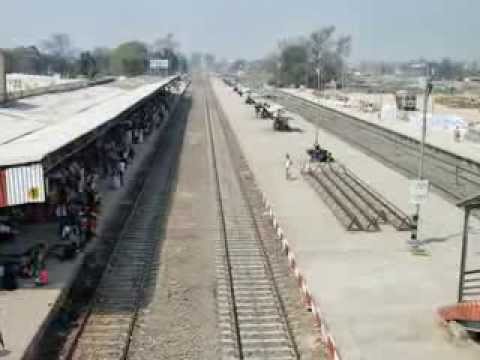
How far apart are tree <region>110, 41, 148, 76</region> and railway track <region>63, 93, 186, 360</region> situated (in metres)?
136

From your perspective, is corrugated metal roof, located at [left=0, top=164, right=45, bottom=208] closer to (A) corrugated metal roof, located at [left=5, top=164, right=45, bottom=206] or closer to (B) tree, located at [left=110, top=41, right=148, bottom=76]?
(A) corrugated metal roof, located at [left=5, top=164, right=45, bottom=206]

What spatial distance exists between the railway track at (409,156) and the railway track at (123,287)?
38.8 ft

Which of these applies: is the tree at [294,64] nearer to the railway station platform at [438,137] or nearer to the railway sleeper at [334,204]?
the railway station platform at [438,137]

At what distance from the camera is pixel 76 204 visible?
20875 millimetres

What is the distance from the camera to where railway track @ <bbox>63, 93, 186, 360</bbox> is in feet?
40.1

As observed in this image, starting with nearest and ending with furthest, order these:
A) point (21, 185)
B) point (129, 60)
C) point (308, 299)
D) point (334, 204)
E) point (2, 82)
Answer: point (21, 185) < point (308, 299) < point (334, 204) < point (2, 82) < point (129, 60)

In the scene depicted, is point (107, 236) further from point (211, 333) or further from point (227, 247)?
point (211, 333)

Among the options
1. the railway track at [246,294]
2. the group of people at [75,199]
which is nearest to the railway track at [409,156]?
the railway track at [246,294]

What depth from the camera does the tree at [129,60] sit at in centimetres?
15966

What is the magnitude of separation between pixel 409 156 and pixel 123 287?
26.1 metres

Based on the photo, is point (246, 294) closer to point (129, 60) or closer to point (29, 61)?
point (29, 61)

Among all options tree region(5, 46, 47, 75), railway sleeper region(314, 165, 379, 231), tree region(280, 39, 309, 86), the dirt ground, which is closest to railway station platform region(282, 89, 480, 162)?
railway sleeper region(314, 165, 379, 231)

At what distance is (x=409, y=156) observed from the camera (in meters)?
38.2

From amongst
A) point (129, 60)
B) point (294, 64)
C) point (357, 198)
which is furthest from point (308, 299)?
point (129, 60)
